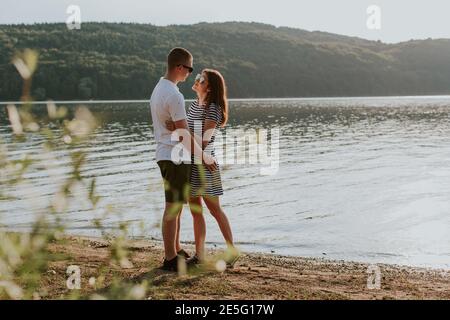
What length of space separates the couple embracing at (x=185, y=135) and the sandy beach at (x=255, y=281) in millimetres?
364

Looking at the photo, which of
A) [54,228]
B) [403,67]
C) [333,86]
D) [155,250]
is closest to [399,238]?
[155,250]

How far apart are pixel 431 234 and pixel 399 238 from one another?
2.83 ft

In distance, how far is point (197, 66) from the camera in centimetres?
15662

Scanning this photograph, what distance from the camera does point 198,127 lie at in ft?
22.6

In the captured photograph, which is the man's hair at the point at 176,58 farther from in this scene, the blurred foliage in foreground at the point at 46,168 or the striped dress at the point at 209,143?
the blurred foliage in foreground at the point at 46,168

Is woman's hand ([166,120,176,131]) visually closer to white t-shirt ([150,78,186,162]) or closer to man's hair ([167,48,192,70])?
white t-shirt ([150,78,186,162])

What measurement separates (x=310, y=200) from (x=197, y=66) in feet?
465

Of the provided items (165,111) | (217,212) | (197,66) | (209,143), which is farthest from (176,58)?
(197,66)

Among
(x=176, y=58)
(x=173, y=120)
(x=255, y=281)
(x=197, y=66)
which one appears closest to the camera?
(x=173, y=120)

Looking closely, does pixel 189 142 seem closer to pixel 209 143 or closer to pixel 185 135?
pixel 185 135

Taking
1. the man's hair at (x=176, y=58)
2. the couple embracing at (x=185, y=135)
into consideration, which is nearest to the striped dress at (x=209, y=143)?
the couple embracing at (x=185, y=135)

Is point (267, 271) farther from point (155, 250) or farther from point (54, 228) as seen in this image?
point (54, 228)

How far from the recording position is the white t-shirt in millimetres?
6203
